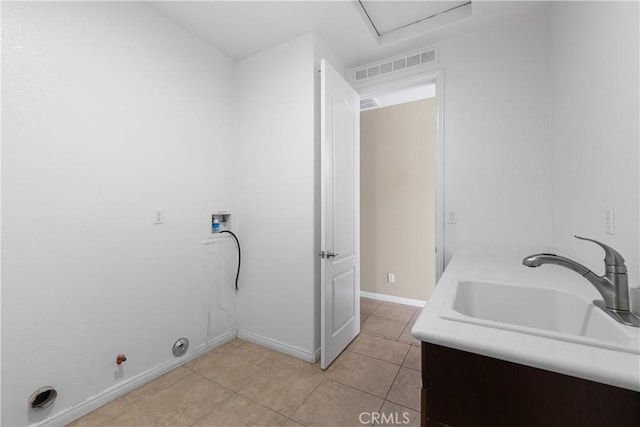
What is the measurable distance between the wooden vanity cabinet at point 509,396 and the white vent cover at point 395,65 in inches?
94.2

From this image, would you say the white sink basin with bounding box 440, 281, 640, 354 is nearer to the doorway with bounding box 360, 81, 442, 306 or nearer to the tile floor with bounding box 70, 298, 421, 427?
the tile floor with bounding box 70, 298, 421, 427

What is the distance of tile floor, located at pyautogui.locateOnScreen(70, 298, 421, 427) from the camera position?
1.56 m

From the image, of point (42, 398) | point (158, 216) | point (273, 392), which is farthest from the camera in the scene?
point (158, 216)

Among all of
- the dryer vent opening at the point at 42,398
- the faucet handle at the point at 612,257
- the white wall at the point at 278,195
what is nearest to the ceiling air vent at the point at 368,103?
the white wall at the point at 278,195

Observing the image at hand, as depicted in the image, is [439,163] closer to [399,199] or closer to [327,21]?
[399,199]

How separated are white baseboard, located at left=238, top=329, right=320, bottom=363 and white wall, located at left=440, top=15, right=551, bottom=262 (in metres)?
1.37

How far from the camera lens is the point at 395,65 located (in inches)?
97.5

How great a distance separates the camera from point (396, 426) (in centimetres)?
152

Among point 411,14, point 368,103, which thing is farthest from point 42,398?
point 368,103

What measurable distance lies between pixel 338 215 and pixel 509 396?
5.48 ft

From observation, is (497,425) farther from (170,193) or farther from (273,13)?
(273,13)

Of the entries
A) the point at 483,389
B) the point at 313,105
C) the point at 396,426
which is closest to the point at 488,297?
the point at 483,389

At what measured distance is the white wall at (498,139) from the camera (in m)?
1.94

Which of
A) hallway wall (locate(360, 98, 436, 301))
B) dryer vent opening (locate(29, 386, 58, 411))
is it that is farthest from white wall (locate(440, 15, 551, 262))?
dryer vent opening (locate(29, 386, 58, 411))
